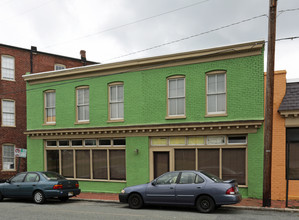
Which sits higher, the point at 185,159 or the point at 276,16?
the point at 276,16

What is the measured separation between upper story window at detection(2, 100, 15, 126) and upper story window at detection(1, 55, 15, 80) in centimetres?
202

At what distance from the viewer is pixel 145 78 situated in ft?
56.2

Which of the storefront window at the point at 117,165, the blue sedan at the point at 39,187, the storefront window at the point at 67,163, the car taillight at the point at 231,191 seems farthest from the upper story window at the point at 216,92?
the storefront window at the point at 67,163

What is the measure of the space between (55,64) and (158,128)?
1736 cm

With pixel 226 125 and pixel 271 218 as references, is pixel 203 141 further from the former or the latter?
pixel 271 218

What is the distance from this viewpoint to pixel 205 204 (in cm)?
1133

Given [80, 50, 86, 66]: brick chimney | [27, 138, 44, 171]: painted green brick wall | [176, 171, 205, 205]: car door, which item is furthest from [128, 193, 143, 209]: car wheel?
[80, 50, 86, 66]: brick chimney

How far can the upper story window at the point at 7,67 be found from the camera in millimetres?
25672

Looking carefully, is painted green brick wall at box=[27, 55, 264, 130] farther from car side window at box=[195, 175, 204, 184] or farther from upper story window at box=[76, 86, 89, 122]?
car side window at box=[195, 175, 204, 184]

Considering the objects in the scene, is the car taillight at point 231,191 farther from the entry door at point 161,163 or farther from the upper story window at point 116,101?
the upper story window at point 116,101

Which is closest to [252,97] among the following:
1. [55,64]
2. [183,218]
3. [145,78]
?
[145,78]

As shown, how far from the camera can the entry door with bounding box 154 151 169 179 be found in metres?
16.5

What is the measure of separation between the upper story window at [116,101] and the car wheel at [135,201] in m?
5.99

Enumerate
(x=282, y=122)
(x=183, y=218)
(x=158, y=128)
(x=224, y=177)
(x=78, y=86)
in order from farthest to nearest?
1. (x=78, y=86)
2. (x=158, y=128)
3. (x=224, y=177)
4. (x=282, y=122)
5. (x=183, y=218)
